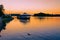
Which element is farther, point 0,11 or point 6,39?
point 0,11

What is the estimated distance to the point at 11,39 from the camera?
2205cm

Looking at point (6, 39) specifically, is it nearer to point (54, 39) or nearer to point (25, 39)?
point (25, 39)

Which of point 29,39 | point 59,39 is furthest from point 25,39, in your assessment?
point 59,39

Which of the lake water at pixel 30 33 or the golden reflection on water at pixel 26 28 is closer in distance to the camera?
the lake water at pixel 30 33

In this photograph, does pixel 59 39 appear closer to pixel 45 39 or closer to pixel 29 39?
pixel 45 39

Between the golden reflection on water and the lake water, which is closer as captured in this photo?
the lake water

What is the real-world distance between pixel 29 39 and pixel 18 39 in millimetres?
1292

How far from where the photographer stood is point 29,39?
73.6 ft

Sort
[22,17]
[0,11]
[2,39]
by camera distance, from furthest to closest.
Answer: [22,17], [0,11], [2,39]

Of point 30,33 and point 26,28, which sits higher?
point 30,33

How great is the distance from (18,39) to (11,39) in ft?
2.76

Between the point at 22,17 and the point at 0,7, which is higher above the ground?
the point at 0,7

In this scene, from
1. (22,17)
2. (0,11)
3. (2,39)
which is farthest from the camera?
(22,17)

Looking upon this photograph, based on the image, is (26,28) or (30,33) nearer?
(30,33)
